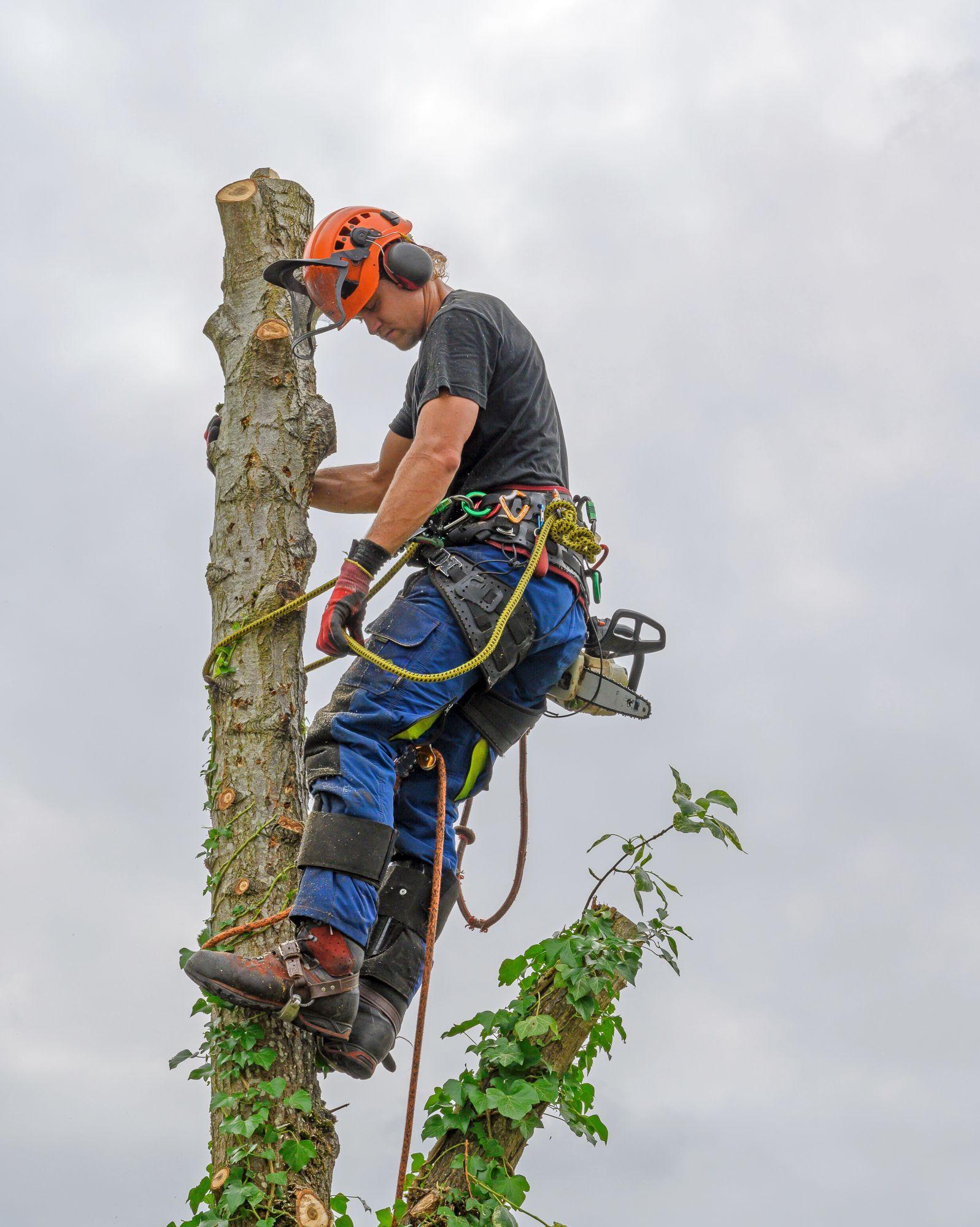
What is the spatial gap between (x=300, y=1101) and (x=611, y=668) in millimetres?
1843

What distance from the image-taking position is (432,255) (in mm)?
4973

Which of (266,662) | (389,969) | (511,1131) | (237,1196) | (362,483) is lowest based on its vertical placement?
(237,1196)

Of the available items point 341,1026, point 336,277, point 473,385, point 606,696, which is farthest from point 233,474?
point 341,1026

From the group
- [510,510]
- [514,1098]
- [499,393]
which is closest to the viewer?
[514,1098]

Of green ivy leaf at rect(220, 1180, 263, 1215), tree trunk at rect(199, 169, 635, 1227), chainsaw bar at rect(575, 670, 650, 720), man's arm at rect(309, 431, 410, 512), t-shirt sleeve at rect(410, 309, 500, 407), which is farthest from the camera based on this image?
man's arm at rect(309, 431, 410, 512)

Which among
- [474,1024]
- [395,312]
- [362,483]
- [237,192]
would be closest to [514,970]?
[474,1024]

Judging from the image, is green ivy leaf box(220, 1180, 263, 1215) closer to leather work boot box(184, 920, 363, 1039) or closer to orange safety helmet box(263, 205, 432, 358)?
leather work boot box(184, 920, 363, 1039)

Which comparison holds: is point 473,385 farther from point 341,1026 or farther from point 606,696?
point 341,1026

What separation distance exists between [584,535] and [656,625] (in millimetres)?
564

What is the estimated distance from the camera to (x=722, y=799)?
450 centimetres

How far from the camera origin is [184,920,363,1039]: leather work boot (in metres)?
3.64

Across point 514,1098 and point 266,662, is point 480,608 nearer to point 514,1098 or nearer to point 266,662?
point 266,662

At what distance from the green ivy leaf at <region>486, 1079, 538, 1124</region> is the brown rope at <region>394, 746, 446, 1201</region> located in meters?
0.30

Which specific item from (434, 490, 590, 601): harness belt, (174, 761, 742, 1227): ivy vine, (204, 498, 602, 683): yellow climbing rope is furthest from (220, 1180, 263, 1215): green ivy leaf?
(434, 490, 590, 601): harness belt
